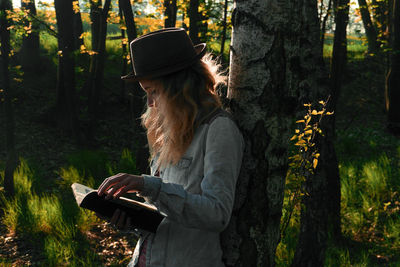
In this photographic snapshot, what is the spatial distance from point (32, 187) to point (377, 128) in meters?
8.86

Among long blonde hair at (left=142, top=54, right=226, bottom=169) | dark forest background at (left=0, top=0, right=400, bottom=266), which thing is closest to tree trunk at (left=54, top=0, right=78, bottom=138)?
dark forest background at (left=0, top=0, right=400, bottom=266)

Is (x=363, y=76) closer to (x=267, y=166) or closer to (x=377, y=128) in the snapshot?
(x=377, y=128)

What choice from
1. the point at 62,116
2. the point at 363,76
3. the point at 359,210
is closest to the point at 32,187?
the point at 62,116

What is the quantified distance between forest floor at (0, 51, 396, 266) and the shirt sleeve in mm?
3088

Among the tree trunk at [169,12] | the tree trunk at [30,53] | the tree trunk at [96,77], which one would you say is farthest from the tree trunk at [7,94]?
the tree trunk at [30,53]

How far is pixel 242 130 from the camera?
1817 millimetres

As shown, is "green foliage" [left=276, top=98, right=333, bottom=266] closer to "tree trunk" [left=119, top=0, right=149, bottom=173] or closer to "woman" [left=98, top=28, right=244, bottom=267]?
"woman" [left=98, top=28, right=244, bottom=267]

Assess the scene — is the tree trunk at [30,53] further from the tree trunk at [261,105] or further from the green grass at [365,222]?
the tree trunk at [261,105]

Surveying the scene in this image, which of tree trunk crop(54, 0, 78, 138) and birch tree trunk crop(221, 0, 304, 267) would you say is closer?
birch tree trunk crop(221, 0, 304, 267)

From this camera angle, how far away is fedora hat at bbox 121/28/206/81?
1750mm

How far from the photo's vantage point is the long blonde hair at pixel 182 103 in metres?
1.71

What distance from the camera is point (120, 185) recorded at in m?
1.45

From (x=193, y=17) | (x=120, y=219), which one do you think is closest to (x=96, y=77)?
(x=193, y=17)

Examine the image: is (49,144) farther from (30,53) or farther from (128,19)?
(128,19)
